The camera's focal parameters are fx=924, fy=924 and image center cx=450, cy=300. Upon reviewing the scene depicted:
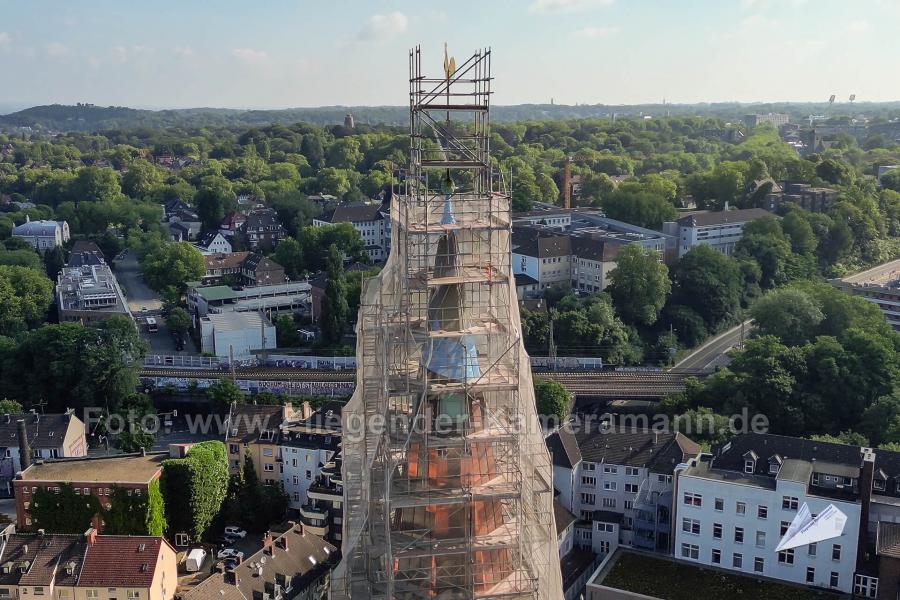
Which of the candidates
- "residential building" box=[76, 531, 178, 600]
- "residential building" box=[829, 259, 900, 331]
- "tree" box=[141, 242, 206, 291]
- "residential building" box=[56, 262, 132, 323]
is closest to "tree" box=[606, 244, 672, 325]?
"residential building" box=[829, 259, 900, 331]

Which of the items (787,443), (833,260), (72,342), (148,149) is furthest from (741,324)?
(148,149)

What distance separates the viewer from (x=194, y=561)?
30.8 meters

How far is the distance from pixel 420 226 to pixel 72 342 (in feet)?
114

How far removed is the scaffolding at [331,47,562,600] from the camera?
571 inches

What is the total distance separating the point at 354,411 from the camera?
61.3 ft

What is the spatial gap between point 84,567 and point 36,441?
13.6 metres

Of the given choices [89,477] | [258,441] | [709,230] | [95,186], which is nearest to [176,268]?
[258,441]

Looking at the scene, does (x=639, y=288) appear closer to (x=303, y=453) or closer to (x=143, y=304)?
(x=303, y=453)

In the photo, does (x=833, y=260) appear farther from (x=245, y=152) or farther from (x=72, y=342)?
(x=245, y=152)

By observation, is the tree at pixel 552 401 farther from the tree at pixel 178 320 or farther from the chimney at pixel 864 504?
the tree at pixel 178 320

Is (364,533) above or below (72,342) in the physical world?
above

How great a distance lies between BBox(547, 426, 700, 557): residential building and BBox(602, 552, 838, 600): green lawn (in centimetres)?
238

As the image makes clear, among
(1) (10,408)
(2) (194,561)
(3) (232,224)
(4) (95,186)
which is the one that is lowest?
(2) (194,561)

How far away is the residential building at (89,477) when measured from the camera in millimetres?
31531
